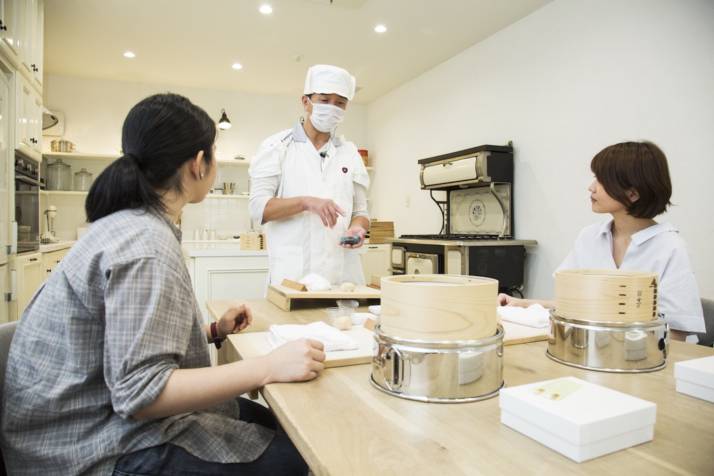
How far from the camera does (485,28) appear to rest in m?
4.18

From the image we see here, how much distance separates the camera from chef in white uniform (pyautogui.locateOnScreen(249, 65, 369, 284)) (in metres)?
2.09

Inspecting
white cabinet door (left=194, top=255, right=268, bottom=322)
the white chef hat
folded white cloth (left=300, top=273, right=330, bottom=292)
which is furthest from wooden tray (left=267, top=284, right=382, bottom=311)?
white cabinet door (left=194, top=255, right=268, bottom=322)

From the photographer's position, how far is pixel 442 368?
0.78m

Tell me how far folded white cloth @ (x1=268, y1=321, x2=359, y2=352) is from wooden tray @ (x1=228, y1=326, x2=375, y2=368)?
0.05ft

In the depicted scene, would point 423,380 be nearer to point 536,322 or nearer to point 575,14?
point 536,322

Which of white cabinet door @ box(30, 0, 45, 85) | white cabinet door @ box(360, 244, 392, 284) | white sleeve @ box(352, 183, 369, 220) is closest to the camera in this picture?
white sleeve @ box(352, 183, 369, 220)

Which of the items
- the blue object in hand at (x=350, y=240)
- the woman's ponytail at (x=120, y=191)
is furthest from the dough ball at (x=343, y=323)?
the blue object in hand at (x=350, y=240)

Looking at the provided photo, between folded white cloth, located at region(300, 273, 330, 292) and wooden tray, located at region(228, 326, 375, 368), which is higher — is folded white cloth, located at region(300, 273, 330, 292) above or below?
above

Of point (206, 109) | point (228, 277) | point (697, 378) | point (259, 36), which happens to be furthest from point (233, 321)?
point (206, 109)

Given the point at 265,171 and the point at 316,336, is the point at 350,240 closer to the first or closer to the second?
the point at 265,171

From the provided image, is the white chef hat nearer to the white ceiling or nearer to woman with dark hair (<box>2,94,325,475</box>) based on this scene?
woman with dark hair (<box>2,94,325,475</box>)

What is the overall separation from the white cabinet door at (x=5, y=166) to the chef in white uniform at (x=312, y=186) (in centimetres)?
181

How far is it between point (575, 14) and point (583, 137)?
0.89 metres

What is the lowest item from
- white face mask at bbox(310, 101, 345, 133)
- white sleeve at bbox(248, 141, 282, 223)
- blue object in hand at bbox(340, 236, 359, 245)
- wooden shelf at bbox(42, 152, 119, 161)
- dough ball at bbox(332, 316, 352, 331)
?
dough ball at bbox(332, 316, 352, 331)
